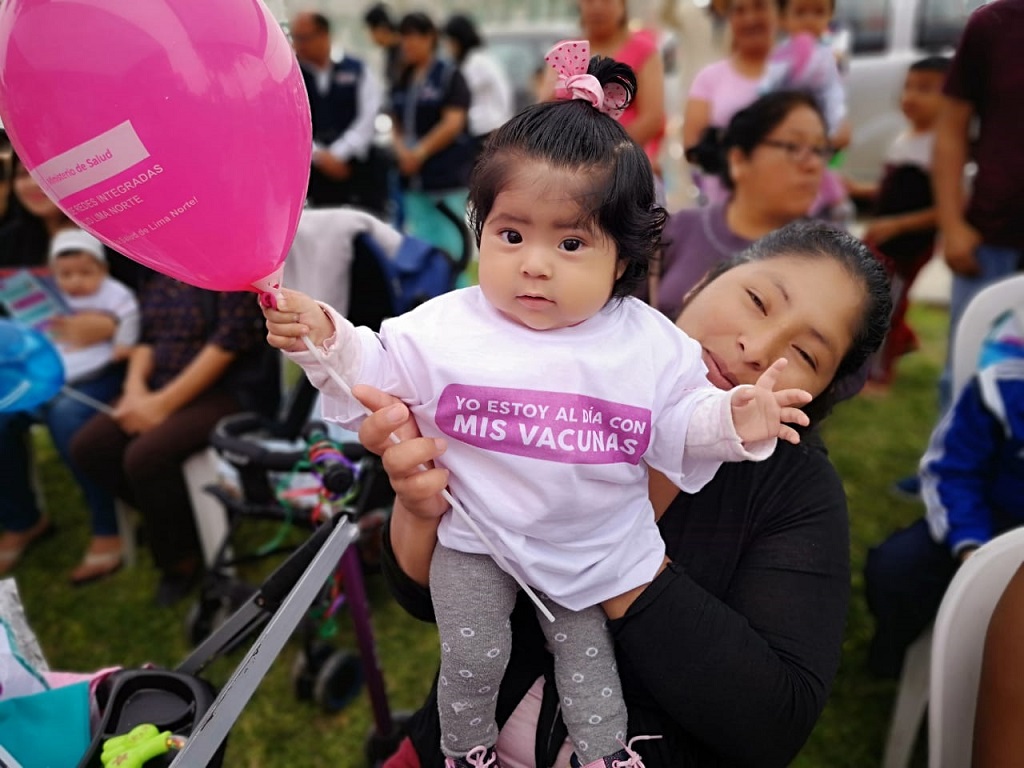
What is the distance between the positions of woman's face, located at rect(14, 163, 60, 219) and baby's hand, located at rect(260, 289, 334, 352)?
8.54 ft

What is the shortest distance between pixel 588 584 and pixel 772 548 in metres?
0.34

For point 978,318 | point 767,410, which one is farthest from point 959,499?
point 767,410

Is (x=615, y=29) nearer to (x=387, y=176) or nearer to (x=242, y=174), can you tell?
(x=387, y=176)

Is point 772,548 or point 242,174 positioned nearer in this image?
point 242,174

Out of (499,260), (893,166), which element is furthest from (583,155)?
(893,166)

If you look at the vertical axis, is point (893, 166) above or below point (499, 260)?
below

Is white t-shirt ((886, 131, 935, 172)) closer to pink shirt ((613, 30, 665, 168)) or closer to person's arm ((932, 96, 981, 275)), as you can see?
person's arm ((932, 96, 981, 275))

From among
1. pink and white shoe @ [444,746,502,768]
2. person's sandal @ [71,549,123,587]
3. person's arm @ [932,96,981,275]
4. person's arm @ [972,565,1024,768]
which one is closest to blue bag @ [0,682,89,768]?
pink and white shoe @ [444,746,502,768]

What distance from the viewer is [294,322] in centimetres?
100

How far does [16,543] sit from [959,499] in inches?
140

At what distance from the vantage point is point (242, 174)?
3.22 ft

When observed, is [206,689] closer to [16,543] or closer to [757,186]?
[757,186]

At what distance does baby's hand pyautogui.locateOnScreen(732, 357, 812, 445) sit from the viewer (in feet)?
3.28

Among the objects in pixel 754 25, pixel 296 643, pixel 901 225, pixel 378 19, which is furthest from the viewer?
pixel 378 19
